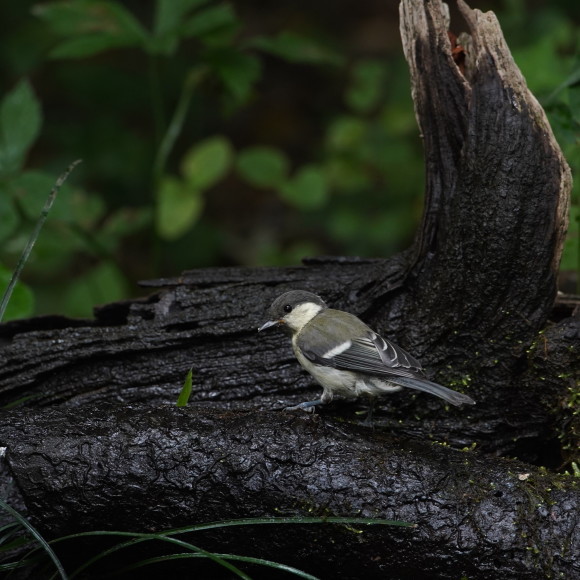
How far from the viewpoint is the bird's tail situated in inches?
94.4

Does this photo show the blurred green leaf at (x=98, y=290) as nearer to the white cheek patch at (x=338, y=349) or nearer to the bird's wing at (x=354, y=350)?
the bird's wing at (x=354, y=350)

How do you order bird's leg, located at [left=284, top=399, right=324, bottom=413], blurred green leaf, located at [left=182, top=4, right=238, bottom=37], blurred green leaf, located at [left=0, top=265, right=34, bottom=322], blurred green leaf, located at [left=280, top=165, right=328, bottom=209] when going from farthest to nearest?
1. blurred green leaf, located at [left=280, top=165, right=328, bottom=209]
2. blurred green leaf, located at [left=182, top=4, right=238, bottom=37]
3. blurred green leaf, located at [left=0, top=265, right=34, bottom=322]
4. bird's leg, located at [left=284, top=399, right=324, bottom=413]

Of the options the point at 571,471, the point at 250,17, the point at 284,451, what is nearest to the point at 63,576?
the point at 284,451

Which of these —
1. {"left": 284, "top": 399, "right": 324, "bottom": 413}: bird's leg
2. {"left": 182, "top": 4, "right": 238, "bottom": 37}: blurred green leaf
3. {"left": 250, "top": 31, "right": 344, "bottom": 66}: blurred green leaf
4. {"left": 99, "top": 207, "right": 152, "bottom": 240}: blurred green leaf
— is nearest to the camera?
{"left": 284, "top": 399, "right": 324, "bottom": 413}: bird's leg

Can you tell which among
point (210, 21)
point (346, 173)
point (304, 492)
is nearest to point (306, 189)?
point (346, 173)

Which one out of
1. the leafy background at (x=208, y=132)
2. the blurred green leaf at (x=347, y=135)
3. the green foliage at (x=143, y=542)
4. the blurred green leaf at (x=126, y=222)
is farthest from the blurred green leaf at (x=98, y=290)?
the green foliage at (x=143, y=542)

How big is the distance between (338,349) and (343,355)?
3cm

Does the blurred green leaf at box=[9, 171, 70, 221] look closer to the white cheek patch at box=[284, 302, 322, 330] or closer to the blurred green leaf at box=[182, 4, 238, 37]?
the blurred green leaf at box=[182, 4, 238, 37]

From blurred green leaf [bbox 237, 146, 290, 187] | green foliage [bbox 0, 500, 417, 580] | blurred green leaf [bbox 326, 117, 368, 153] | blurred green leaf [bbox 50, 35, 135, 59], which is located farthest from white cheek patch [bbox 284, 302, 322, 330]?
blurred green leaf [bbox 326, 117, 368, 153]

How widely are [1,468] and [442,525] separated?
1249 millimetres

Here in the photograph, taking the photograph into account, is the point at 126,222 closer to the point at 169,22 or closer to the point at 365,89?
the point at 169,22

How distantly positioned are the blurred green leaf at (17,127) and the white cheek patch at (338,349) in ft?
5.74

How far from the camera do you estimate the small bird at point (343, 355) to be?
2520 mm

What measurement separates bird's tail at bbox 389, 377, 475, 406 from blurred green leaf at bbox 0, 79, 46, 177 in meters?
2.00
